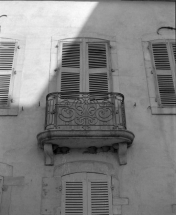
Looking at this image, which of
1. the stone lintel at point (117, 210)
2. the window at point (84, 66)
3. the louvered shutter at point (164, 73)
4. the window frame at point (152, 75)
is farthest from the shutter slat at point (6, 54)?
the stone lintel at point (117, 210)

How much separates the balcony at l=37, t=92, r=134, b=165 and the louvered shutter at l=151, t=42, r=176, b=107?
1.13 metres

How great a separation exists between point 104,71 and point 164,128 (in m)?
2.04

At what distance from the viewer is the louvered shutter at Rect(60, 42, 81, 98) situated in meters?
8.12

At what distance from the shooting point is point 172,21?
9.47 meters

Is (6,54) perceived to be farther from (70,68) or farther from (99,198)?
(99,198)

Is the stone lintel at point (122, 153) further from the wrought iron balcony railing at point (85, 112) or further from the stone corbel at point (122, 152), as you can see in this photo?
the wrought iron balcony railing at point (85, 112)

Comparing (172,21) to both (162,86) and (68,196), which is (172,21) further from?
(68,196)

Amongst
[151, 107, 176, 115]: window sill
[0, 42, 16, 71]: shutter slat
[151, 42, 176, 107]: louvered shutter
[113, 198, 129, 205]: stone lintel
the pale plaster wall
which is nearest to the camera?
[113, 198, 129, 205]: stone lintel

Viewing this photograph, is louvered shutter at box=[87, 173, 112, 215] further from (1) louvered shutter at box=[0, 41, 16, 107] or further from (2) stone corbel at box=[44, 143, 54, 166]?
(1) louvered shutter at box=[0, 41, 16, 107]

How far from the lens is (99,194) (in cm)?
680

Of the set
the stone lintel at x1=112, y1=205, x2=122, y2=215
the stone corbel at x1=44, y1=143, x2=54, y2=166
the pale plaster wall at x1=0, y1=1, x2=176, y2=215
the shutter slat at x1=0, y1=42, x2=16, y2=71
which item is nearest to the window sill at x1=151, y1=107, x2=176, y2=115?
the pale plaster wall at x1=0, y1=1, x2=176, y2=215

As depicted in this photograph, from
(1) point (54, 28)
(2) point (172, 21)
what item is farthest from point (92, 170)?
(2) point (172, 21)

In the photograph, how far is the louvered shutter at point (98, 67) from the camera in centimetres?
817

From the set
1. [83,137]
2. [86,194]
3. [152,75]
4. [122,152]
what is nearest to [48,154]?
[83,137]
